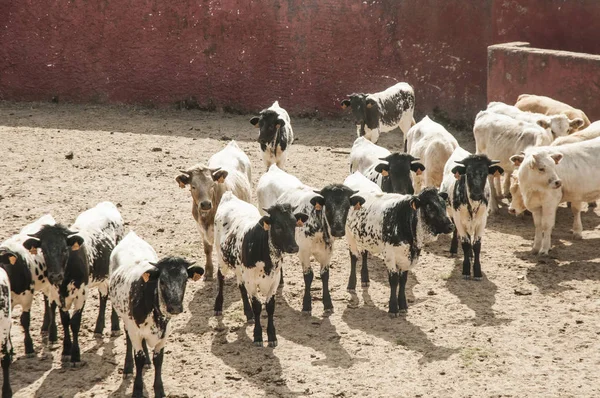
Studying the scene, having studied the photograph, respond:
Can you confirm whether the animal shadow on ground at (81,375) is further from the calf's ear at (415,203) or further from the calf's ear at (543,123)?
the calf's ear at (543,123)

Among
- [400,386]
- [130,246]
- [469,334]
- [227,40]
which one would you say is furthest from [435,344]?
[227,40]

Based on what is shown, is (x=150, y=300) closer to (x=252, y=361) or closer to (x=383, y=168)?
(x=252, y=361)

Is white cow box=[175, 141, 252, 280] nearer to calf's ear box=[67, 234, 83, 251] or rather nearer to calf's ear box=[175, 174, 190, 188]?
calf's ear box=[175, 174, 190, 188]

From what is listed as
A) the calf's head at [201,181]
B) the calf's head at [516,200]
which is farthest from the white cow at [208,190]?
the calf's head at [516,200]

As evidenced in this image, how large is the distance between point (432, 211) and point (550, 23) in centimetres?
902

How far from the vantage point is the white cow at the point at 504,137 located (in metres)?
13.5

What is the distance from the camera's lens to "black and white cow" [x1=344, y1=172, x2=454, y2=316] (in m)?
10.0

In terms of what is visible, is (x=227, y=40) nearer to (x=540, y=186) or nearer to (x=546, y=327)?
(x=540, y=186)

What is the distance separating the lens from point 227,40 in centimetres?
2044

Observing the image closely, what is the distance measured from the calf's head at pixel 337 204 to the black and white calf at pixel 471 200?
180 cm

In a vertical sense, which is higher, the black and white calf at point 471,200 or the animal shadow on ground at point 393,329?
the black and white calf at point 471,200

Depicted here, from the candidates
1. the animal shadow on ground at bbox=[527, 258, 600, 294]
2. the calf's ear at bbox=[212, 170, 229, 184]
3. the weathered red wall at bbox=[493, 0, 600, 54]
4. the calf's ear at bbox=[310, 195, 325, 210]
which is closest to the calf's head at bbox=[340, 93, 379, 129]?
the weathered red wall at bbox=[493, 0, 600, 54]

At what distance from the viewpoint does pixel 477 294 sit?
1080 centimetres

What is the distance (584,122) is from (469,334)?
6271 mm
